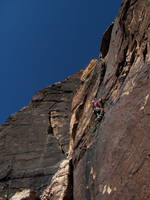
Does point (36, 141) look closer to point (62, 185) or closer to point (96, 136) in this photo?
point (62, 185)

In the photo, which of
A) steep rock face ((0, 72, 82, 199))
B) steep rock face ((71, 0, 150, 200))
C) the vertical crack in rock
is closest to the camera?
steep rock face ((71, 0, 150, 200))

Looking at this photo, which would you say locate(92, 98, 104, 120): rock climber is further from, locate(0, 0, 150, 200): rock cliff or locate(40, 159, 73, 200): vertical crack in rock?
locate(40, 159, 73, 200): vertical crack in rock

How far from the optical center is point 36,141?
23.7m

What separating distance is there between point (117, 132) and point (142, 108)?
1445mm

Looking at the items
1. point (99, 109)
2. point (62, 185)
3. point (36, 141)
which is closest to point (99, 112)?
point (99, 109)

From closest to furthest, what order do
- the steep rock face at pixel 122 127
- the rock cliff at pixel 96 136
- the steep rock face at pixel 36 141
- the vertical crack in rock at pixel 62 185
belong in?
the steep rock face at pixel 122 127
the rock cliff at pixel 96 136
the vertical crack in rock at pixel 62 185
the steep rock face at pixel 36 141

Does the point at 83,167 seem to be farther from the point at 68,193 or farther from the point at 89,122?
the point at 89,122

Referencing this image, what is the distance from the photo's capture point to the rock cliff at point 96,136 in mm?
12414

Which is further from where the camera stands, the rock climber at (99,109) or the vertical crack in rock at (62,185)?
the vertical crack in rock at (62,185)

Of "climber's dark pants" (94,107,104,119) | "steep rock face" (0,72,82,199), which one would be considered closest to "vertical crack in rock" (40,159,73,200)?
"steep rock face" (0,72,82,199)

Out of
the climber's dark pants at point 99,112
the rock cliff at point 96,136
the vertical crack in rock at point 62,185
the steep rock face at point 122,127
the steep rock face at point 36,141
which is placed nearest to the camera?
the steep rock face at point 122,127

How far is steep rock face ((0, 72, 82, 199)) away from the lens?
20.3 metres

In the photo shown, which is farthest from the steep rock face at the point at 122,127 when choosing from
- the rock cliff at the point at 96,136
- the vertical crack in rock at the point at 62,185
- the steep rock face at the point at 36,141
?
the steep rock face at the point at 36,141

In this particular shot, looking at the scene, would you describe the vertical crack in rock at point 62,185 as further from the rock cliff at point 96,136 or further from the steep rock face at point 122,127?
the steep rock face at point 122,127
